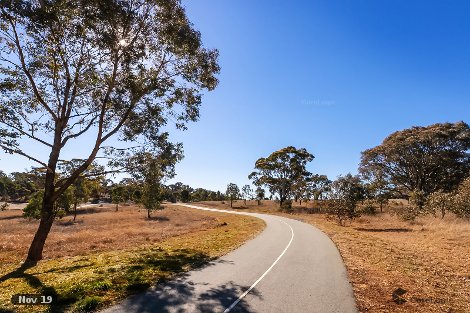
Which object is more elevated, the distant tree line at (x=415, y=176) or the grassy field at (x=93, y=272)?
the distant tree line at (x=415, y=176)

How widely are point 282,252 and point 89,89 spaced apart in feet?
48.1

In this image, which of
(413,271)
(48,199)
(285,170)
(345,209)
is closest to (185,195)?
(285,170)

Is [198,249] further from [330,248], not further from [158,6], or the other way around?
[158,6]

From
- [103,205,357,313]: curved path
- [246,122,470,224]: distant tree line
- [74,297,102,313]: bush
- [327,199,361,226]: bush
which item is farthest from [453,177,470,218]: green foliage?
[74,297,102,313]: bush

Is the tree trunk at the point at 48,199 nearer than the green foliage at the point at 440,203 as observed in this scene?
Yes

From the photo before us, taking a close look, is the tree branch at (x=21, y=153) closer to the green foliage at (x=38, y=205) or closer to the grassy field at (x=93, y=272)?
the grassy field at (x=93, y=272)

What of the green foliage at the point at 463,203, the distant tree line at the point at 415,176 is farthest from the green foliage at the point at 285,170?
the green foliage at the point at 463,203
